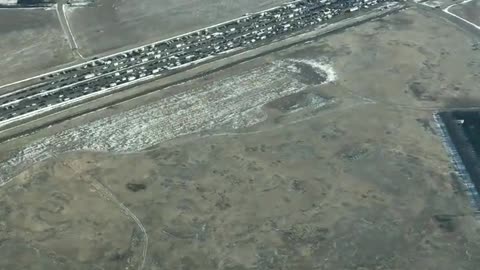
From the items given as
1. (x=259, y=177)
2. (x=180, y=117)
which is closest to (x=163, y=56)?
(x=180, y=117)

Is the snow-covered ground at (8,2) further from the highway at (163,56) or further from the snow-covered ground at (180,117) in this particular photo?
the snow-covered ground at (180,117)

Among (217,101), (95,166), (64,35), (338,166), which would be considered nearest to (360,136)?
(338,166)

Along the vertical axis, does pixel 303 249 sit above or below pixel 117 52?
below

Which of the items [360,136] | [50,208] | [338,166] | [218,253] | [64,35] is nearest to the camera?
[218,253]

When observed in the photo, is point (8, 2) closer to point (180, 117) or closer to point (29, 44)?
point (29, 44)

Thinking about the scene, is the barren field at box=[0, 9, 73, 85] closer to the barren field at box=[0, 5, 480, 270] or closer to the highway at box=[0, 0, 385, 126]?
the highway at box=[0, 0, 385, 126]

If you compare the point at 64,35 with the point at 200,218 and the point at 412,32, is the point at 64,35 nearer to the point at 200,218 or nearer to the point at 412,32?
the point at 200,218

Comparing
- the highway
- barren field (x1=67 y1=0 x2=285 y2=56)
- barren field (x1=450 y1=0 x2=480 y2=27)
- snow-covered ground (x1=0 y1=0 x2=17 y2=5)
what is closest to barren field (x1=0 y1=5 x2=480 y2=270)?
the highway
